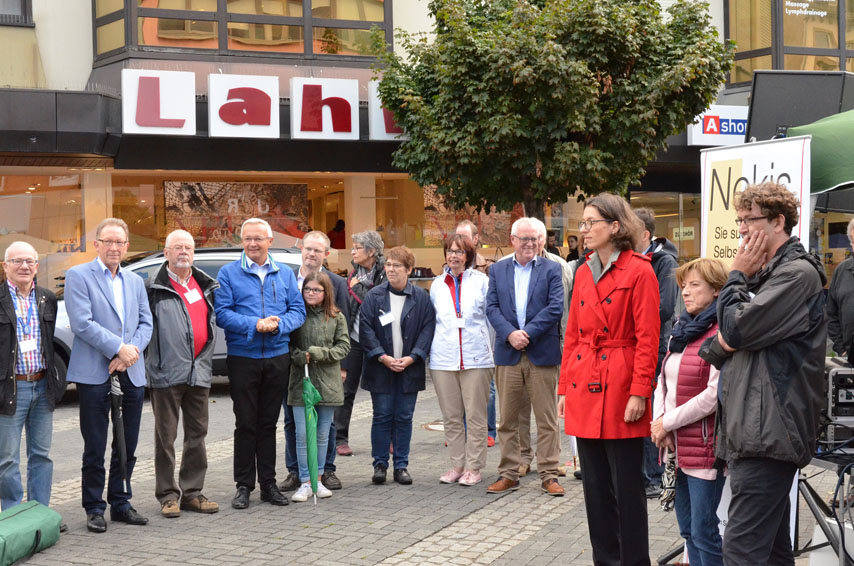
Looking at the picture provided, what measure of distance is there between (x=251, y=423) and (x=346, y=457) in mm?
1927

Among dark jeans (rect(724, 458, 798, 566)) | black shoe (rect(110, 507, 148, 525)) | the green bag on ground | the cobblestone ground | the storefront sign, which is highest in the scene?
the storefront sign

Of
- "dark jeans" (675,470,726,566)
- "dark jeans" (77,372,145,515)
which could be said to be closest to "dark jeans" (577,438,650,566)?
"dark jeans" (675,470,726,566)

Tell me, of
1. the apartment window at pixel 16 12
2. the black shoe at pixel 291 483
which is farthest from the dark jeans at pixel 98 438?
the apartment window at pixel 16 12

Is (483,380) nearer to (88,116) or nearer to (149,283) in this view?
(149,283)

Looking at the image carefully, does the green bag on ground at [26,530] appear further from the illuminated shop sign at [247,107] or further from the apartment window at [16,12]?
the apartment window at [16,12]

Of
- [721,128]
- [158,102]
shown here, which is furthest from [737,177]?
[721,128]

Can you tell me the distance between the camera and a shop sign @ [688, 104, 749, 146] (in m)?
20.1

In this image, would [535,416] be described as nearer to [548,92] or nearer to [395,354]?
[395,354]

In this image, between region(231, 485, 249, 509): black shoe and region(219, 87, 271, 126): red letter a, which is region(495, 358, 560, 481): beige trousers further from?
region(219, 87, 271, 126): red letter a

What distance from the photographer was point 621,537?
16.7 ft

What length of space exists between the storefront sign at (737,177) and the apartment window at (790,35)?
631 inches

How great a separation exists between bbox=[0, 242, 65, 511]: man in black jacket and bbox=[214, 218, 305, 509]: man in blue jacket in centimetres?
126

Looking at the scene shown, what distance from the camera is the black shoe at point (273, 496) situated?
730 centimetres

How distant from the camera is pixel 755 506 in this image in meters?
4.02
